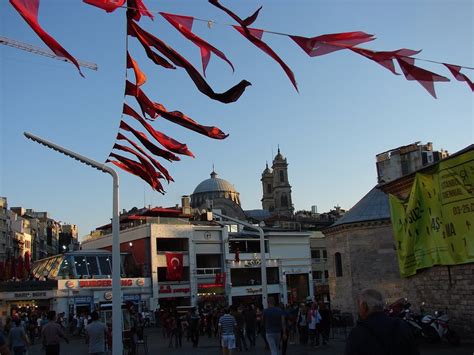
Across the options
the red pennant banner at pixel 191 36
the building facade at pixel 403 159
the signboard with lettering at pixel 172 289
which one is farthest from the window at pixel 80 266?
the red pennant banner at pixel 191 36

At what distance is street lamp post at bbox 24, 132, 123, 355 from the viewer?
12820 mm

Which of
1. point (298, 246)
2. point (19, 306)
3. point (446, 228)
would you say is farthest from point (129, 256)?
point (446, 228)

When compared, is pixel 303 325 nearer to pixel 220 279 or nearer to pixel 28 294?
pixel 28 294

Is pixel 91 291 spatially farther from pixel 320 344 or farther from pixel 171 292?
pixel 320 344

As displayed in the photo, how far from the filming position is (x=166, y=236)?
48.5 metres

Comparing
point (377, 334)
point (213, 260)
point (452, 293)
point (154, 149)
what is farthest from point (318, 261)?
point (377, 334)

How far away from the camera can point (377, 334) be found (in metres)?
4.86

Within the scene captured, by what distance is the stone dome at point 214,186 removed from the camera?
104 metres

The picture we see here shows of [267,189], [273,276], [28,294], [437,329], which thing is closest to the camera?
[437,329]

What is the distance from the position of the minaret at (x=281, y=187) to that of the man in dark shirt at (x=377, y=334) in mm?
105595

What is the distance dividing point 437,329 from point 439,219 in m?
4.11

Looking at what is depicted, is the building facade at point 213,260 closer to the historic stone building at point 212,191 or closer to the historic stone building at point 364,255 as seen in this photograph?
the historic stone building at point 364,255

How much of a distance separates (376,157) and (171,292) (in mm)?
20808

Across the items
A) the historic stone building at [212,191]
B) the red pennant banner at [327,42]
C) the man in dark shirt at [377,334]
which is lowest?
the man in dark shirt at [377,334]
